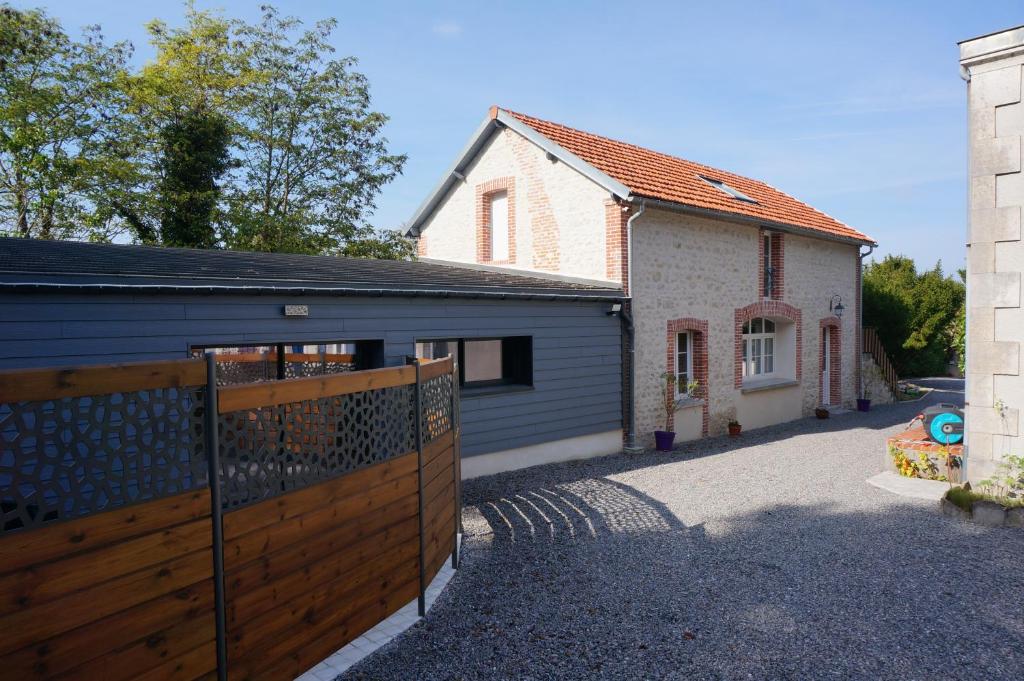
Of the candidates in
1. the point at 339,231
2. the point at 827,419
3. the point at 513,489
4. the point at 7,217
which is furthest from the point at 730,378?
the point at 7,217

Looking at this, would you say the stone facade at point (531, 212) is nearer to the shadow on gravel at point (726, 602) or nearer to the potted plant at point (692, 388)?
the potted plant at point (692, 388)

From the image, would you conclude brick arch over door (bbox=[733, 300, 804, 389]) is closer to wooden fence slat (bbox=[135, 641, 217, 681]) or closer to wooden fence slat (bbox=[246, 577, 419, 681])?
wooden fence slat (bbox=[246, 577, 419, 681])

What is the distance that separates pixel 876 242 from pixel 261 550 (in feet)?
64.7

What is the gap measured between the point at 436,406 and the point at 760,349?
12.7 meters

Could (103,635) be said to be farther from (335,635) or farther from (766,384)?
(766,384)

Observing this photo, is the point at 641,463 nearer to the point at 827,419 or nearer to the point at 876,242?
the point at 827,419

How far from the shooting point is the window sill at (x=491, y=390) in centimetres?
994

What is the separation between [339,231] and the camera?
24344 mm

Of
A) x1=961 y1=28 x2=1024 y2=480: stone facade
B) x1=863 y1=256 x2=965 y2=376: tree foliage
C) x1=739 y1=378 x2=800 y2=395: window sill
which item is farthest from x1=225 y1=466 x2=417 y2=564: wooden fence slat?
x1=863 y1=256 x2=965 y2=376: tree foliage

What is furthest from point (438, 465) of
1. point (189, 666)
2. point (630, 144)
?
point (630, 144)

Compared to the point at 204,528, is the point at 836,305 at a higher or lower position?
higher

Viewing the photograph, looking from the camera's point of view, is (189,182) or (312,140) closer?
(189,182)

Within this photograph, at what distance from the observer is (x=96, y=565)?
8.81 ft

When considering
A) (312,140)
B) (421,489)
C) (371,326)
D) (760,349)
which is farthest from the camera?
(312,140)
